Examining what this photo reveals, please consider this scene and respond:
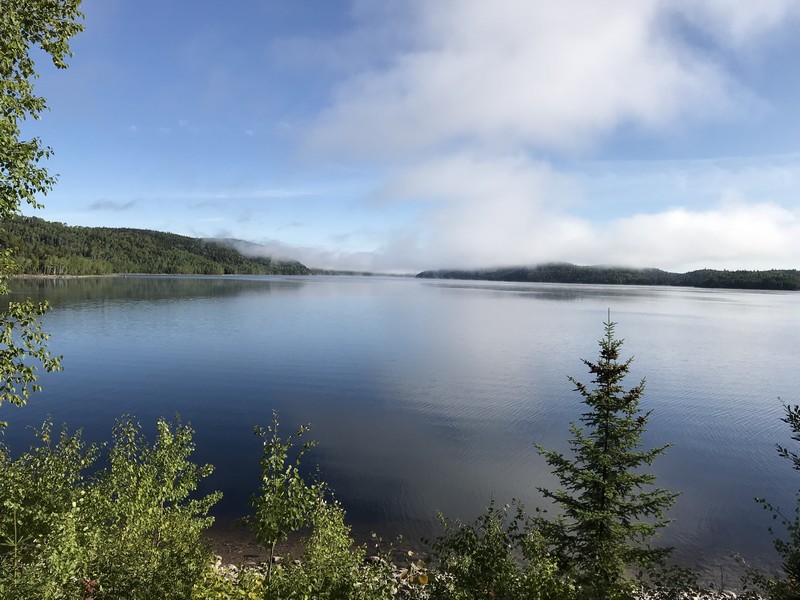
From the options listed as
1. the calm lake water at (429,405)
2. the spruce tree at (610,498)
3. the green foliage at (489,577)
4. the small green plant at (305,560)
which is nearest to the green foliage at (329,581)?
the small green plant at (305,560)

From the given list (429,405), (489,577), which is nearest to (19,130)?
(489,577)

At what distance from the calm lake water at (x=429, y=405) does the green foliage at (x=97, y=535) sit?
869cm

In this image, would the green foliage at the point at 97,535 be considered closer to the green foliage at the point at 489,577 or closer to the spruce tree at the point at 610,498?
the green foliage at the point at 489,577

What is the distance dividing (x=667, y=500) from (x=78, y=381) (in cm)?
4784

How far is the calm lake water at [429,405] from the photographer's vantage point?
79.9 ft

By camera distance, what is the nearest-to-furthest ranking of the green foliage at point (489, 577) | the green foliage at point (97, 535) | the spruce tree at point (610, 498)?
1. the green foliage at point (97, 535)
2. the green foliage at point (489, 577)
3. the spruce tree at point (610, 498)

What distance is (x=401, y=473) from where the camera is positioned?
26703 millimetres

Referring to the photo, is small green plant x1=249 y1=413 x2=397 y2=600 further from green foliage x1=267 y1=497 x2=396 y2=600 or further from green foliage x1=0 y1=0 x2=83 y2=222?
green foliage x1=0 y1=0 x2=83 y2=222

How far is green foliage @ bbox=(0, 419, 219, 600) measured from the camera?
8867mm

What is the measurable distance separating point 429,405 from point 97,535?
3086 centimetres

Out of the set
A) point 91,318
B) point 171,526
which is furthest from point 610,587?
point 91,318

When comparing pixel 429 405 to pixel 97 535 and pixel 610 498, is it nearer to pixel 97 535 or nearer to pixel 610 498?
pixel 610 498

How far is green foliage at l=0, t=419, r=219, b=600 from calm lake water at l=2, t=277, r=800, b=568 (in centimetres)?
869

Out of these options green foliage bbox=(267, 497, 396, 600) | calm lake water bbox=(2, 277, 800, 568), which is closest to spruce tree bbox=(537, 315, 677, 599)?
green foliage bbox=(267, 497, 396, 600)
